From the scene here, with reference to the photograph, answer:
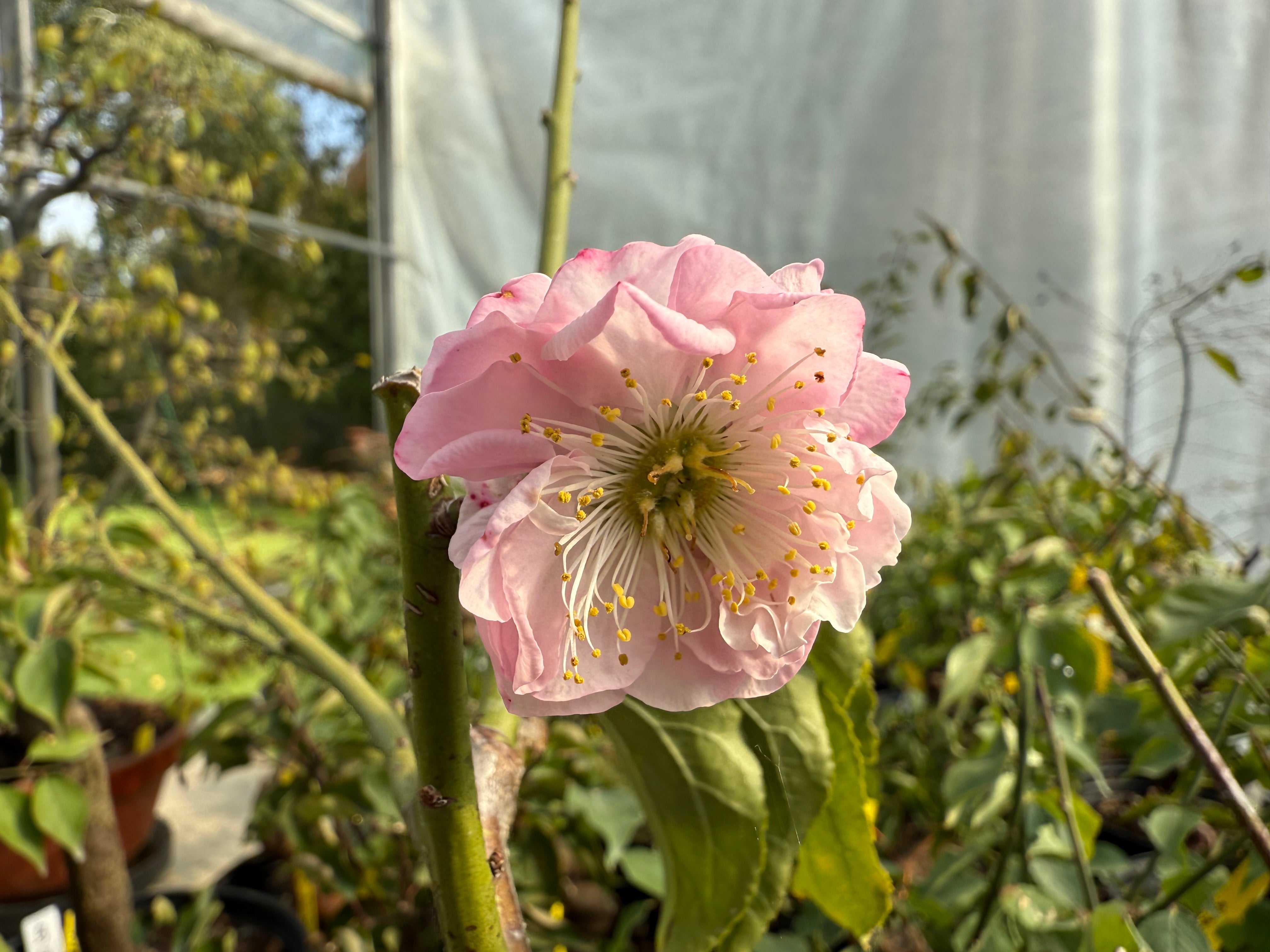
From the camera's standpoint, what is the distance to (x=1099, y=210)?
6.13 feet

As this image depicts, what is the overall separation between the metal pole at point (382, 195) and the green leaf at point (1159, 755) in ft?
8.98

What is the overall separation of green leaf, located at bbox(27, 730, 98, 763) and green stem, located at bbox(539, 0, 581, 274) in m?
0.48

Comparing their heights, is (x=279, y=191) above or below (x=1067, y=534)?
above

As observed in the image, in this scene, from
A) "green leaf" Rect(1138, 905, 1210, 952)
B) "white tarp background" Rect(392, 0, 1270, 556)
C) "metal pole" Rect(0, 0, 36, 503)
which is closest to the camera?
"green leaf" Rect(1138, 905, 1210, 952)

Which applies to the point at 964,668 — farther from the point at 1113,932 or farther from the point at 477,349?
the point at 477,349

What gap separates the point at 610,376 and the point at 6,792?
0.57 meters

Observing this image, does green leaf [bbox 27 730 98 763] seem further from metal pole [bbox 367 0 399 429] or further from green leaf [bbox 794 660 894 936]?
metal pole [bbox 367 0 399 429]

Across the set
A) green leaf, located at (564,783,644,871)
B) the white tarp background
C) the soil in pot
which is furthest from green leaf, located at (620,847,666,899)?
the white tarp background

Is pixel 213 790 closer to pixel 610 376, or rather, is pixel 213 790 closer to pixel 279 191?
pixel 610 376

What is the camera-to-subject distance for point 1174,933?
0.31 m

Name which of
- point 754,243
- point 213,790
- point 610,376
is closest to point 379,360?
point 754,243

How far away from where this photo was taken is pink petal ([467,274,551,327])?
7.7 inches

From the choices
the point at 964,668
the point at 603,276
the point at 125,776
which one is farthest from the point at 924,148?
the point at 603,276

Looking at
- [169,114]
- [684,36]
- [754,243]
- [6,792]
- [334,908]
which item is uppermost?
[684,36]
